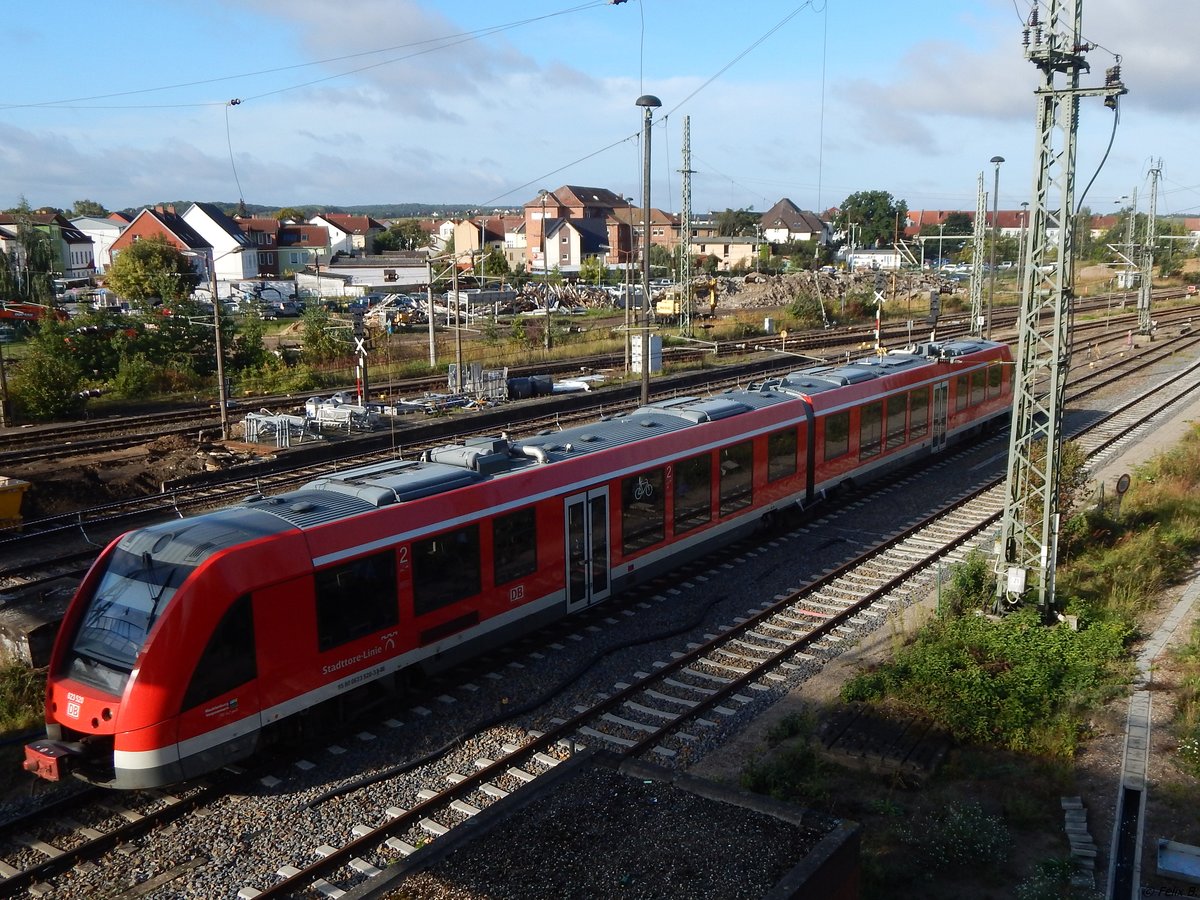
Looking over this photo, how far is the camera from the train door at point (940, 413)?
22.1 m

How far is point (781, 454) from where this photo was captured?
16578 millimetres

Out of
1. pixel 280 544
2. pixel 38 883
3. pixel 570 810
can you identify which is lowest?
pixel 38 883

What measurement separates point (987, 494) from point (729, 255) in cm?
10026

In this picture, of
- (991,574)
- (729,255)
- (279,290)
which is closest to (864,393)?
(991,574)

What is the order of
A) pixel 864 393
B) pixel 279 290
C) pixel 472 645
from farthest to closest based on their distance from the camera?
pixel 279 290 → pixel 864 393 → pixel 472 645

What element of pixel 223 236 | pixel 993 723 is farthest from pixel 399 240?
pixel 993 723

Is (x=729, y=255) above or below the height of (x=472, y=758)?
above

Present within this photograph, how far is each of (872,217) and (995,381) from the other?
113 m

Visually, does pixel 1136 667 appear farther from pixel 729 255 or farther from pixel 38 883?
pixel 729 255

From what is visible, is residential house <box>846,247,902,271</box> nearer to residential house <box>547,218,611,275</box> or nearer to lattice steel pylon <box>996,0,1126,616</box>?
residential house <box>547,218,611,275</box>

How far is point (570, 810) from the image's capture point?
691 cm

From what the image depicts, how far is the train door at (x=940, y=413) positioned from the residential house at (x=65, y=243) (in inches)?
2962

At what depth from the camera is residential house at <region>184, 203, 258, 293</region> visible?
86562 mm

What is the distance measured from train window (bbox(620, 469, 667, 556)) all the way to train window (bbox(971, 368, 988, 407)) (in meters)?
13.1
